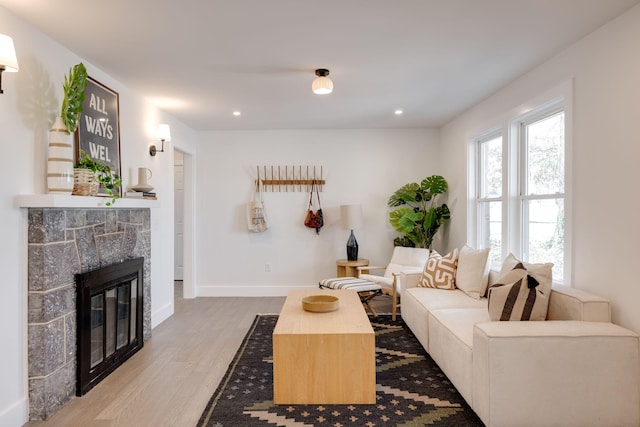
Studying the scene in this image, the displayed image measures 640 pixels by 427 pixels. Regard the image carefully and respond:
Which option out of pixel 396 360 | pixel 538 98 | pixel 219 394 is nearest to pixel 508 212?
pixel 538 98

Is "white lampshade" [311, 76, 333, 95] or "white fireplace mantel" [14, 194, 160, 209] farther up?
"white lampshade" [311, 76, 333, 95]

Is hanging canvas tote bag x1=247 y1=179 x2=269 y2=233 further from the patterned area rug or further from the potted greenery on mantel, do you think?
the potted greenery on mantel

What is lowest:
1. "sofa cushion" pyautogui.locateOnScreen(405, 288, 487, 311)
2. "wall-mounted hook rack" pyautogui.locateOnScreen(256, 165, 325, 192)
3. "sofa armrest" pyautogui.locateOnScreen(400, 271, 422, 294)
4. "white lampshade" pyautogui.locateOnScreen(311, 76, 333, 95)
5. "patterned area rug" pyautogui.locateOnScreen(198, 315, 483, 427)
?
"patterned area rug" pyautogui.locateOnScreen(198, 315, 483, 427)

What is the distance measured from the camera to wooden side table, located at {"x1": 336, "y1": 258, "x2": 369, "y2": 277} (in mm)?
5143

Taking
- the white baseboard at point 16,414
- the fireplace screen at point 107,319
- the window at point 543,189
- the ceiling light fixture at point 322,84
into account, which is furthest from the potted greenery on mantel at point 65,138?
the window at point 543,189

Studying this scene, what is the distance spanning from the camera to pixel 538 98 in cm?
311

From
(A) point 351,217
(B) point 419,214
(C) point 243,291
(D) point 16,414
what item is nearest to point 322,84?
(A) point 351,217

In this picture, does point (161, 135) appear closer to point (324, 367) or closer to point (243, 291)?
point (243, 291)

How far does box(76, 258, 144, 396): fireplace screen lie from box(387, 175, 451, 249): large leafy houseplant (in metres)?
3.14

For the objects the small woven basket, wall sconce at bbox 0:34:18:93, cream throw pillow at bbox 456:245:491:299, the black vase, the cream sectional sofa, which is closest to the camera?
wall sconce at bbox 0:34:18:93

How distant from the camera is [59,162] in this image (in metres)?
2.40

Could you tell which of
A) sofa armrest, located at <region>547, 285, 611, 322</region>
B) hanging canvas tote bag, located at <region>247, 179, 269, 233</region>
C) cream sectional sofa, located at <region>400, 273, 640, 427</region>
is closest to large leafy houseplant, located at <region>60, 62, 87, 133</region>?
cream sectional sofa, located at <region>400, 273, 640, 427</region>

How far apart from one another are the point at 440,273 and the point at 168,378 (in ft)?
8.38

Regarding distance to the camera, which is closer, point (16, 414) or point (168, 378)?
point (16, 414)
